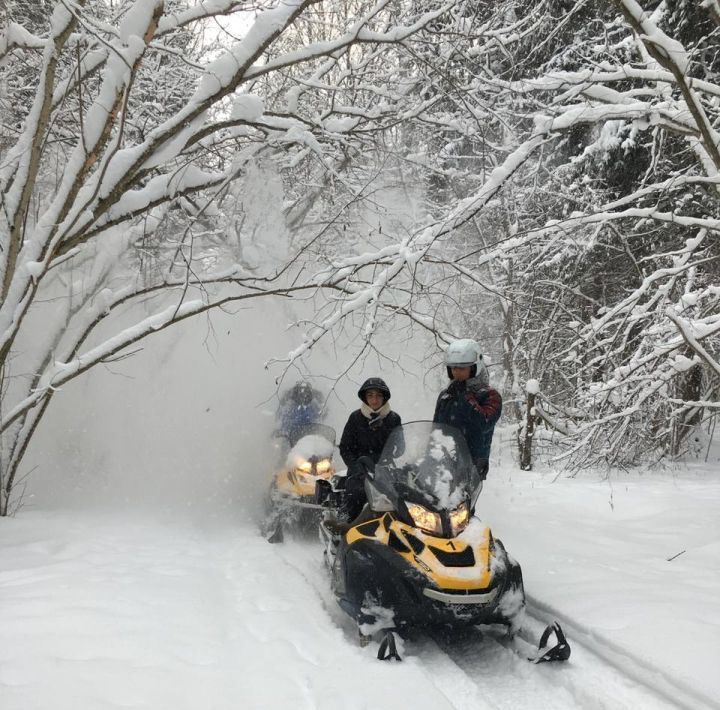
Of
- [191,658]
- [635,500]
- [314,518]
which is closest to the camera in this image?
[191,658]

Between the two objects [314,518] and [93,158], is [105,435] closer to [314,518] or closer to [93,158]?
[314,518]

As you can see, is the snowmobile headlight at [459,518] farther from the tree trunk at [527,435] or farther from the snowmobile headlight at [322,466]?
the tree trunk at [527,435]

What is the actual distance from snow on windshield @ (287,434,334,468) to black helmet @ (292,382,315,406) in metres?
0.88

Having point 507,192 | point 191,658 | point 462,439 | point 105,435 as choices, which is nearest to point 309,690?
point 191,658

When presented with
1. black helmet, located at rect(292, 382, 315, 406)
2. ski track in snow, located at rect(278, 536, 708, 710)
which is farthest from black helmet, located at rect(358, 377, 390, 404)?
black helmet, located at rect(292, 382, 315, 406)

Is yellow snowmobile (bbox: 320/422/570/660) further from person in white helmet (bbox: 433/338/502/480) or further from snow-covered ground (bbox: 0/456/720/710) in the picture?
person in white helmet (bbox: 433/338/502/480)

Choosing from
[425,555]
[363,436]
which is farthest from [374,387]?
[425,555]

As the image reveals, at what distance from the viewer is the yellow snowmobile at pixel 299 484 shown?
25.1 ft

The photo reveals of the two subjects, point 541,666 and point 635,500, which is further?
point 635,500

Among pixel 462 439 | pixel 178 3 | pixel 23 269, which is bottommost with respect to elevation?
pixel 462 439

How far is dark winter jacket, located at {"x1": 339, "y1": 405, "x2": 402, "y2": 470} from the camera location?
6.35m

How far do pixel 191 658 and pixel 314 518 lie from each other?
400 cm

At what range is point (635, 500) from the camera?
8.80 m

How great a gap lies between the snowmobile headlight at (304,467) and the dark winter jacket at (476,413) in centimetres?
254
